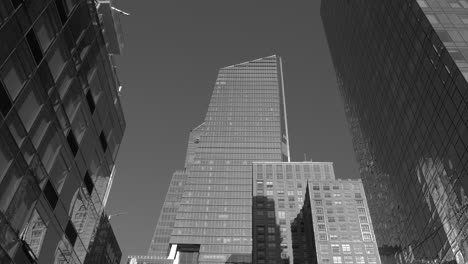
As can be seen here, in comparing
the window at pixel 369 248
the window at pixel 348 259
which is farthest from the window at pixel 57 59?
the window at pixel 369 248

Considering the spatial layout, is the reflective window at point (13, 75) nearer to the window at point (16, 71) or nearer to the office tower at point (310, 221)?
the window at point (16, 71)

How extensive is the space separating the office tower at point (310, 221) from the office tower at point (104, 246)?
10090 cm

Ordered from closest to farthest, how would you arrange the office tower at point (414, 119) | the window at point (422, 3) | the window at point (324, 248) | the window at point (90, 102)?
the window at point (90, 102) → the office tower at point (414, 119) → the window at point (422, 3) → the window at point (324, 248)

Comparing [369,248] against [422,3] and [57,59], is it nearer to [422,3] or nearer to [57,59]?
[422,3]

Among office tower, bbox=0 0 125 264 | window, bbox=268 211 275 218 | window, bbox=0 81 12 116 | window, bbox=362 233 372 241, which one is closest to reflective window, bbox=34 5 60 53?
office tower, bbox=0 0 125 264

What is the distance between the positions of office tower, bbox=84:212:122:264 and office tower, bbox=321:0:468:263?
3194 cm

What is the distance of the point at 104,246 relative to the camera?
39.7m

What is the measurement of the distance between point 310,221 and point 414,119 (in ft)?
339

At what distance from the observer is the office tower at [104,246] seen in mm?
35578

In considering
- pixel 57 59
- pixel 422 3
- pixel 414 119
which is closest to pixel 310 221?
pixel 414 119

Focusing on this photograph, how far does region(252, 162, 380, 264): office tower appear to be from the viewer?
458 ft

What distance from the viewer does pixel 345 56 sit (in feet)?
298

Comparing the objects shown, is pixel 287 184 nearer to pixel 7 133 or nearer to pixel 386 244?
pixel 386 244

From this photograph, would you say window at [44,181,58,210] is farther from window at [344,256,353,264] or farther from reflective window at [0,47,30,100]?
window at [344,256,353,264]
